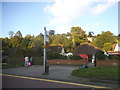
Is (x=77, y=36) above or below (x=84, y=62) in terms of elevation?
above

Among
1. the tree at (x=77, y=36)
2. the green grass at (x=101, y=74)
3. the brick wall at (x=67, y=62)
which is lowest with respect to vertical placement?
the brick wall at (x=67, y=62)

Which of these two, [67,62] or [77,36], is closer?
[67,62]

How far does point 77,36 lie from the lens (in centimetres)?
5753

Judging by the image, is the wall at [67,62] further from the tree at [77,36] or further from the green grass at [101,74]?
the tree at [77,36]

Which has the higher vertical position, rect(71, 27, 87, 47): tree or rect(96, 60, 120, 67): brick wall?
rect(71, 27, 87, 47): tree

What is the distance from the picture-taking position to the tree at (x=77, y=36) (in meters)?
57.3

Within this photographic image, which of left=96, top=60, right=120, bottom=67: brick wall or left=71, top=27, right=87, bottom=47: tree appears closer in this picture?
left=96, top=60, right=120, bottom=67: brick wall

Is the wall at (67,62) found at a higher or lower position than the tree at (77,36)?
Result: lower

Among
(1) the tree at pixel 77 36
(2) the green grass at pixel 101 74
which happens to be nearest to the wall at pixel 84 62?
(2) the green grass at pixel 101 74

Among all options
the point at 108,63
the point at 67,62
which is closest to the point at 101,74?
the point at 108,63

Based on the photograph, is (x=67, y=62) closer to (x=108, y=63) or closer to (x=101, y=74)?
(x=108, y=63)

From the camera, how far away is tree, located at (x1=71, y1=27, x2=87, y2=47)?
188 feet

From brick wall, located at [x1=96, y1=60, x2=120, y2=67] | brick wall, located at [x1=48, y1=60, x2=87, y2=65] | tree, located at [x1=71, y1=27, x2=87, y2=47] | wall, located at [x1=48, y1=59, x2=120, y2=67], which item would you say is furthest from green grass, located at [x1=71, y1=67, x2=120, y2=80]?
tree, located at [x1=71, y1=27, x2=87, y2=47]

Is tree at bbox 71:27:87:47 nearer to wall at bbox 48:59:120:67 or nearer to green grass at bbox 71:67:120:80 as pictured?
wall at bbox 48:59:120:67
